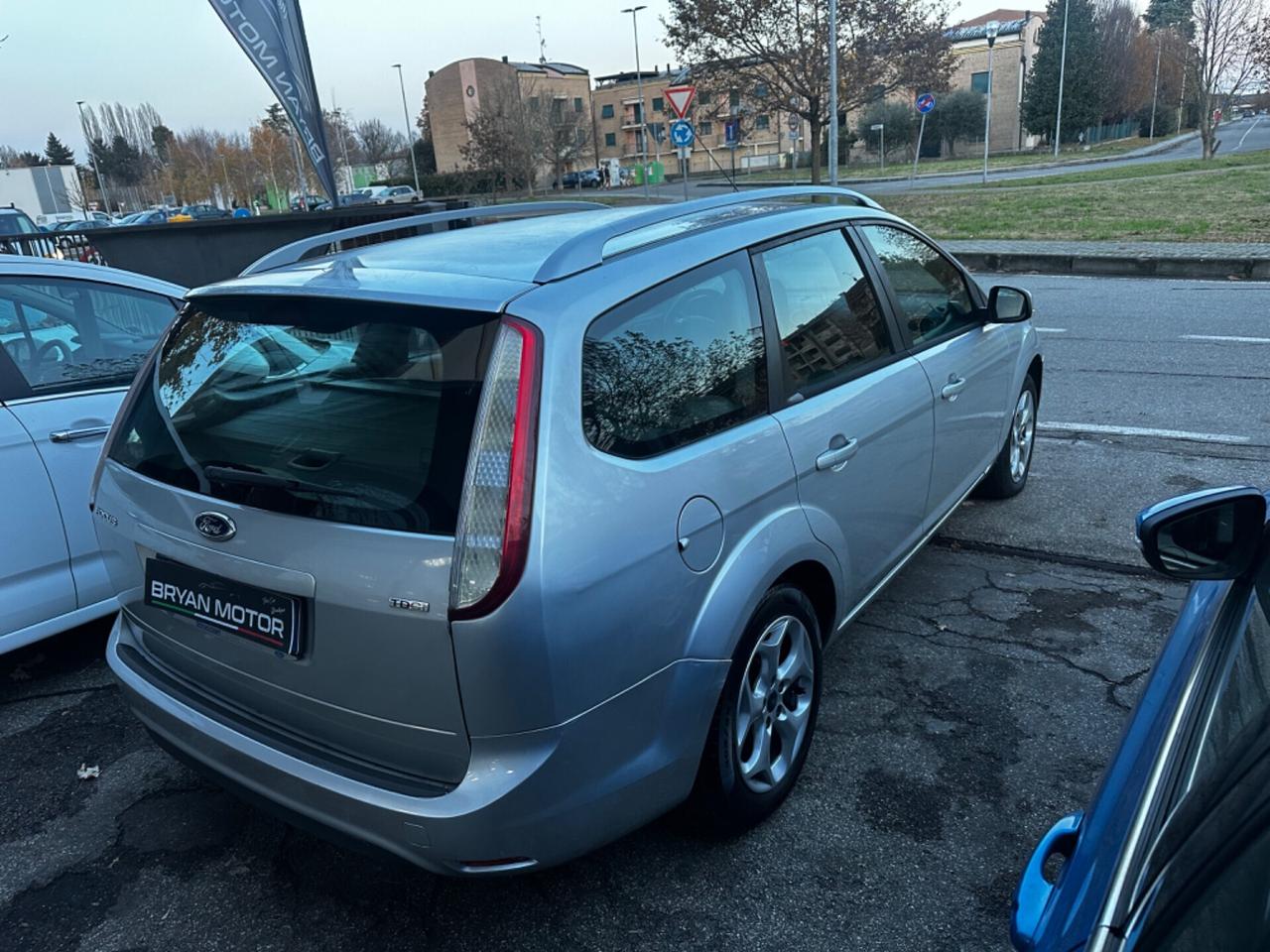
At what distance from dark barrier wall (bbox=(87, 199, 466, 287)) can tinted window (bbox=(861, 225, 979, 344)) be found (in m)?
6.70

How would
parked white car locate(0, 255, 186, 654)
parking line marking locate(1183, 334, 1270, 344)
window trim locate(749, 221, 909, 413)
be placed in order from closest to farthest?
1. window trim locate(749, 221, 909, 413)
2. parked white car locate(0, 255, 186, 654)
3. parking line marking locate(1183, 334, 1270, 344)

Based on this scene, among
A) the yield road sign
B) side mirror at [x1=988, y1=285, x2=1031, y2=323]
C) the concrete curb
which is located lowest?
the concrete curb

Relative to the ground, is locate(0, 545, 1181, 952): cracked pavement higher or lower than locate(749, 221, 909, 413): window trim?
lower

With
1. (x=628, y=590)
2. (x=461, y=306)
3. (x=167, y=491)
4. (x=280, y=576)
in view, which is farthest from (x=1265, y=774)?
(x=167, y=491)

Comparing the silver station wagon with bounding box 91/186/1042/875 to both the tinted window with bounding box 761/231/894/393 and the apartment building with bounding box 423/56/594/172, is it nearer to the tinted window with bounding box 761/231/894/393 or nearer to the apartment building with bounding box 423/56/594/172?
the tinted window with bounding box 761/231/894/393

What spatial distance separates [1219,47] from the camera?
32.5m

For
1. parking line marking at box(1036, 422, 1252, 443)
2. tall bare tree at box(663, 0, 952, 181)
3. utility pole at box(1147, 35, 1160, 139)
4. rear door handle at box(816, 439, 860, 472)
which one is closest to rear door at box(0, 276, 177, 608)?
rear door handle at box(816, 439, 860, 472)

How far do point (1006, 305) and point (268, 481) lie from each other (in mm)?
3312

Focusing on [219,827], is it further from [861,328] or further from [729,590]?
[861,328]

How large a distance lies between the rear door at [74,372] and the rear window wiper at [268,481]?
1.68 meters

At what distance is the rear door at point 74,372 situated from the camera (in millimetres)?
A: 3537

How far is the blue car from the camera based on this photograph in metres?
1.04

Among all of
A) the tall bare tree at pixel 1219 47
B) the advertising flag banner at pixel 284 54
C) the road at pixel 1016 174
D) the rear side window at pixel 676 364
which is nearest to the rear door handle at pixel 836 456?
the rear side window at pixel 676 364

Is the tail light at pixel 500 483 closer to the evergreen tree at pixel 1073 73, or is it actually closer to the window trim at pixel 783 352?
the window trim at pixel 783 352
